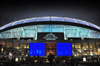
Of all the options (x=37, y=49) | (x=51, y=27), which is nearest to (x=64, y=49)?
(x=51, y=27)

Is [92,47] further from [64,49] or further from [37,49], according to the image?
[37,49]

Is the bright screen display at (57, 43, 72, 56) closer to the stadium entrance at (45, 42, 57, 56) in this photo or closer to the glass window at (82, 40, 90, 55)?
the stadium entrance at (45, 42, 57, 56)

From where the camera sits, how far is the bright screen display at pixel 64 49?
40.4 m

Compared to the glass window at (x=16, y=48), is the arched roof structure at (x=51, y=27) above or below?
above

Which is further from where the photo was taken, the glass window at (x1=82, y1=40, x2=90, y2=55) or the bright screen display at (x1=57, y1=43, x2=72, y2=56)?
the bright screen display at (x1=57, y1=43, x2=72, y2=56)

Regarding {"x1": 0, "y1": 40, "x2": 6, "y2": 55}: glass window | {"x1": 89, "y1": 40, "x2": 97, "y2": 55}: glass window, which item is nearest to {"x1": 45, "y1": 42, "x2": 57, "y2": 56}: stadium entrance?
{"x1": 89, "y1": 40, "x2": 97, "y2": 55}: glass window

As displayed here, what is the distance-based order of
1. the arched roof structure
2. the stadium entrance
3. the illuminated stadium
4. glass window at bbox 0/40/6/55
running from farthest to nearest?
the stadium entrance < glass window at bbox 0/40/6/55 < the illuminated stadium < the arched roof structure

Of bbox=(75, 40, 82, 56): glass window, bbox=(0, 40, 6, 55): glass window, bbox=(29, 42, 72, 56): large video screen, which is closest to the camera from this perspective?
bbox=(0, 40, 6, 55): glass window

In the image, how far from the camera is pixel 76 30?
138 ft

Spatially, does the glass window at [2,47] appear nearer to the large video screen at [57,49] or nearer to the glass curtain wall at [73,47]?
the glass curtain wall at [73,47]

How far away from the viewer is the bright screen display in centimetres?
4041

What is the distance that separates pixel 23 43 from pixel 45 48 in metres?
7.90

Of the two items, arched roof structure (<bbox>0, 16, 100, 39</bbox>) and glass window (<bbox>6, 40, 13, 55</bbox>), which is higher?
arched roof structure (<bbox>0, 16, 100, 39</bbox>)

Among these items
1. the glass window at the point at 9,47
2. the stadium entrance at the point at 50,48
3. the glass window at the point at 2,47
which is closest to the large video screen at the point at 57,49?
the stadium entrance at the point at 50,48
